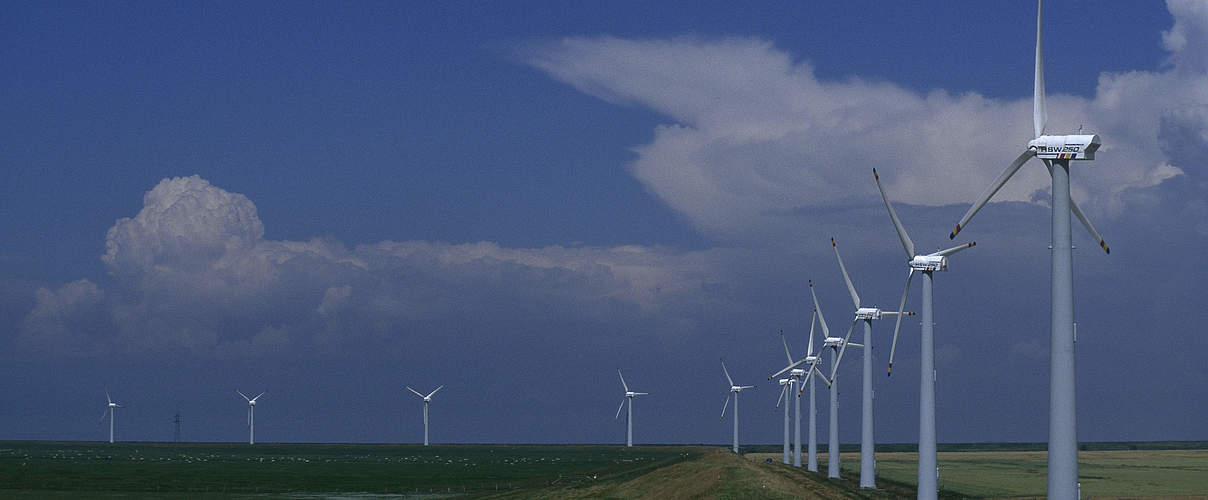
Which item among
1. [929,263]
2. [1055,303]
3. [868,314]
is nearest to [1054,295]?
[1055,303]

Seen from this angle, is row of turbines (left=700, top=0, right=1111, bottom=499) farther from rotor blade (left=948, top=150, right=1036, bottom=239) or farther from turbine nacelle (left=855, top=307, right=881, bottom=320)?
turbine nacelle (left=855, top=307, right=881, bottom=320)

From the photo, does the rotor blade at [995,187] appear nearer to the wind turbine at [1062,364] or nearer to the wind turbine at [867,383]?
the wind turbine at [1062,364]

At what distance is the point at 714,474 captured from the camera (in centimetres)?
12238

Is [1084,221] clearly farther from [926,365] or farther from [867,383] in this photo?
[867,383]

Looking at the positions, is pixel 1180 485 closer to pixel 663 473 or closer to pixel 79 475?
pixel 663 473

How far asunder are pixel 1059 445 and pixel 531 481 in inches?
4483

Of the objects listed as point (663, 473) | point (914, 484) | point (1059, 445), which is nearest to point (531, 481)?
point (663, 473)

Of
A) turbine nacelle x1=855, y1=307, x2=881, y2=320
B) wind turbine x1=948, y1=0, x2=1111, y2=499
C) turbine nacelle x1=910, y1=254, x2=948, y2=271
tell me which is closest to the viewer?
wind turbine x1=948, y1=0, x2=1111, y2=499

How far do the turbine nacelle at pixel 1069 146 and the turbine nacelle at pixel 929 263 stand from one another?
27.6 metres

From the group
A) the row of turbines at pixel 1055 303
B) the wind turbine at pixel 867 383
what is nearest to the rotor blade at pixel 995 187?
the row of turbines at pixel 1055 303

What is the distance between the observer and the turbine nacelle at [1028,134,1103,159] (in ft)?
203

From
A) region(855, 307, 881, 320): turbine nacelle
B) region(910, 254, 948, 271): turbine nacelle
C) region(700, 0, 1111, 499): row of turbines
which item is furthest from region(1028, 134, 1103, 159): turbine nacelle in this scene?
region(855, 307, 881, 320): turbine nacelle

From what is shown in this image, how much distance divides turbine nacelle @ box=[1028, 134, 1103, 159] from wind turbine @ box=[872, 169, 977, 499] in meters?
17.5

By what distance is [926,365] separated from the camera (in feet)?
270
